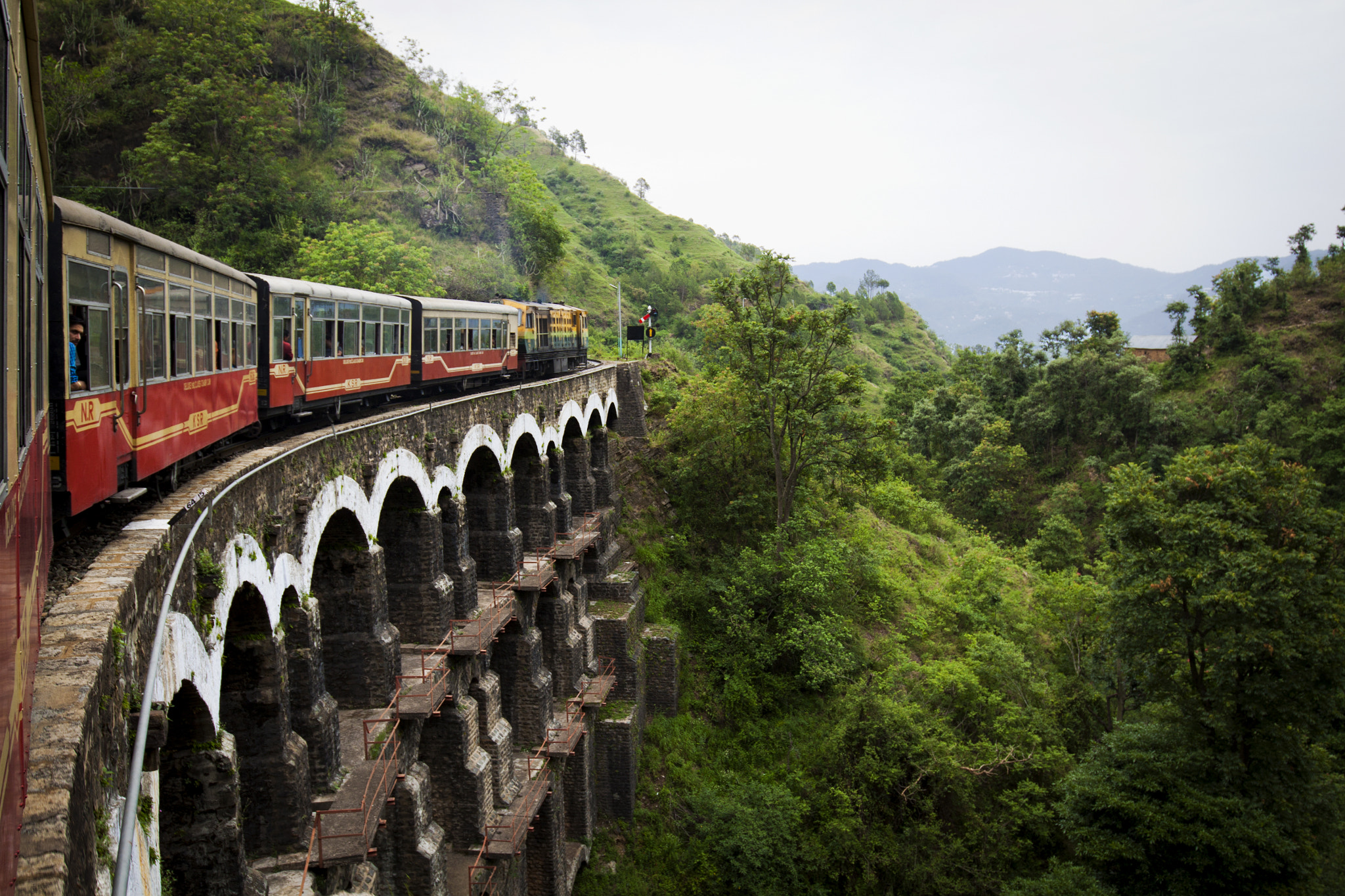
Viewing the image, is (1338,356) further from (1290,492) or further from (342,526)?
(342,526)

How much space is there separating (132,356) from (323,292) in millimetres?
7191

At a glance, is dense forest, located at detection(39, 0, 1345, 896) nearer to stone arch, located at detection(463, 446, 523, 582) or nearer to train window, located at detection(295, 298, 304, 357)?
stone arch, located at detection(463, 446, 523, 582)

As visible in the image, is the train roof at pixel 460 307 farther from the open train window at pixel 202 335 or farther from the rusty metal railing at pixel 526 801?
the rusty metal railing at pixel 526 801

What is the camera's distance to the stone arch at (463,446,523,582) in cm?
1645

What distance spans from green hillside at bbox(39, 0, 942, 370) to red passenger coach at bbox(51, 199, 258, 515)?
2494cm

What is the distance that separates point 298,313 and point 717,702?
15225 mm

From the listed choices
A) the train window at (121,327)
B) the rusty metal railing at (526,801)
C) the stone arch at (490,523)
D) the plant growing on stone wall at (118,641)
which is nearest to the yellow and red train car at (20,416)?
the plant growing on stone wall at (118,641)

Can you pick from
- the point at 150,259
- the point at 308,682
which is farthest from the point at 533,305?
the point at 150,259

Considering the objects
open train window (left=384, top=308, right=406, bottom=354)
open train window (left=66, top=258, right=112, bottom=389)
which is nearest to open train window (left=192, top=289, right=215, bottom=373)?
open train window (left=66, top=258, right=112, bottom=389)

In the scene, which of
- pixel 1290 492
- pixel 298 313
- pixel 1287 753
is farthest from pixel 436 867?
pixel 1290 492

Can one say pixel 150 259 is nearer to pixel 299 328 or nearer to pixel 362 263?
pixel 299 328

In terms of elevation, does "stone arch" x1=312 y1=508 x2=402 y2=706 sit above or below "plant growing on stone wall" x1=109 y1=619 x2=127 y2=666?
below

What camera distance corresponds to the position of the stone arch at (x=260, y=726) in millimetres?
7629

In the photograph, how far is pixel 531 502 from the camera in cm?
1905
